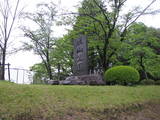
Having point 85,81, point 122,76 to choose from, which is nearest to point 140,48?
point 122,76

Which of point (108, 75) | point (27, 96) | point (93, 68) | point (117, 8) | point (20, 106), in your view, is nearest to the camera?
point (20, 106)

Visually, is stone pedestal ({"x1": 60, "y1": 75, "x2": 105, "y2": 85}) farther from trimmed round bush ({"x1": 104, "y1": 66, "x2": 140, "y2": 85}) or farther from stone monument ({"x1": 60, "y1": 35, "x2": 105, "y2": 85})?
trimmed round bush ({"x1": 104, "y1": 66, "x2": 140, "y2": 85})

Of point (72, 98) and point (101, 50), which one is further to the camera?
point (101, 50)

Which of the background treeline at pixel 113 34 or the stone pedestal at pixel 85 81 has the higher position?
the background treeline at pixel 113 34

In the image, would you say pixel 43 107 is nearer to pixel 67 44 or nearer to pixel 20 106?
pixel 20 106

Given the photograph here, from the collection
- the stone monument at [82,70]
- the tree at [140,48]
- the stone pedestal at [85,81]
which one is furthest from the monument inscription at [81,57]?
the tree at [140,48]

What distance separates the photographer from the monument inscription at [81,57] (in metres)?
10.8

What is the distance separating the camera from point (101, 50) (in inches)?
599

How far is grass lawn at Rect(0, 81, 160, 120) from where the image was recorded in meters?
4.85

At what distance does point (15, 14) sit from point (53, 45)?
5.34m

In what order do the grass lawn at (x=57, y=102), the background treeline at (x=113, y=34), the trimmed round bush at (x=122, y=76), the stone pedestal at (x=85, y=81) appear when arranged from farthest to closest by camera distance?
the background treeline at (x=113, y=34) → the trimmed round bush at (x=122, y=76) → the stone pedestal at (x=85, y=81) → the grass lawn at (x=57, y=102)

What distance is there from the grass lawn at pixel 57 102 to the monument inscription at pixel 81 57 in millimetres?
3192

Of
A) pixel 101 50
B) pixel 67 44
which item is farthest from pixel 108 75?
pixel 67 44

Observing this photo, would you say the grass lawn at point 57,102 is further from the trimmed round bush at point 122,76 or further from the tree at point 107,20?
the tree at point 107,20
